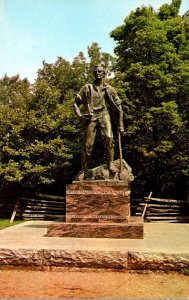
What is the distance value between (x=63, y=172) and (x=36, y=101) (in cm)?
371

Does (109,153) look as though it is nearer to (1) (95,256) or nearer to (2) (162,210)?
(1) (95,256)

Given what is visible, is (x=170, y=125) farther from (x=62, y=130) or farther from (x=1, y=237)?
(x=1, y=237)

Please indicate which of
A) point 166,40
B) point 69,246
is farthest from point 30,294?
point 166,40

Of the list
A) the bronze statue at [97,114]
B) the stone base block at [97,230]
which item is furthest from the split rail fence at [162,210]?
the stone base block at [97,230]

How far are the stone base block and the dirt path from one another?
185cm

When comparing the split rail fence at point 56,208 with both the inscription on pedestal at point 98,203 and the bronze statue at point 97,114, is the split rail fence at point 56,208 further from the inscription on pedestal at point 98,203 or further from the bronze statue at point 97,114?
the inscription on pedestal at point 98,203

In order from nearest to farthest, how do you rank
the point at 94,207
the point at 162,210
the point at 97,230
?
the point at 97,230, the point at 94,207, the point at 162,210

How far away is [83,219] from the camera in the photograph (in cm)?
809

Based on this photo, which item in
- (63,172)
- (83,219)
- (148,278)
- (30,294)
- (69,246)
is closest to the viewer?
(30,294)

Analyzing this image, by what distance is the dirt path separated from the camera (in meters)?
4.61

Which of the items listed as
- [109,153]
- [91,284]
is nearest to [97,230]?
[109,153]

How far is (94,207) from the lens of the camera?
26.6 ft

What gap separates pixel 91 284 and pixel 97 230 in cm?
256

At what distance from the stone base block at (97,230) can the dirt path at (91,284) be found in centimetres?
185
